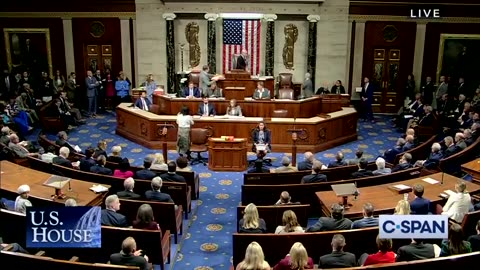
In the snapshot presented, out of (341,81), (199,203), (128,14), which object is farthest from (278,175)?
(128,14)

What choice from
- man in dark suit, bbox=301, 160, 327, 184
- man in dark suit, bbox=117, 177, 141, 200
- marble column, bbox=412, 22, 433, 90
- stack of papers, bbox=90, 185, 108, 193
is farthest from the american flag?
man in dark suit, bbox=117, 177, 141, 200

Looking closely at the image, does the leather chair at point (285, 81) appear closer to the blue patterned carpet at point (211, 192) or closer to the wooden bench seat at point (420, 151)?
the blue patterned carpet at point (211, 192)

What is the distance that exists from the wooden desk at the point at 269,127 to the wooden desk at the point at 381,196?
5.15 m

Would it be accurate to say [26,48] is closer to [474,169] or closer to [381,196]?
[381,196]

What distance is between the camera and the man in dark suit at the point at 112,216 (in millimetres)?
7449

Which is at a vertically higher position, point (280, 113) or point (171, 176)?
point (280, 113)

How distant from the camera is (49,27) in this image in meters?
19.8

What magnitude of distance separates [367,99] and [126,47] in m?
8.35

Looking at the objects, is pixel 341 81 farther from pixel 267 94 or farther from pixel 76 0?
pixel 76 0

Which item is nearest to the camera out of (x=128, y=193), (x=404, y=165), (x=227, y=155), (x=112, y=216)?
(x=112, y=216)

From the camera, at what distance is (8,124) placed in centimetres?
1478

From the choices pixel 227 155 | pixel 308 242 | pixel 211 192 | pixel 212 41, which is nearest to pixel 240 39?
pixel 212 41

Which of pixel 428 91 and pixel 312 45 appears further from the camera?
pixel 312 45

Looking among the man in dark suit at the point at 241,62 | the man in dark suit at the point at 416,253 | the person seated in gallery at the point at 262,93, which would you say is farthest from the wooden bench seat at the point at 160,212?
the man in dark suit at the point at 241,62
